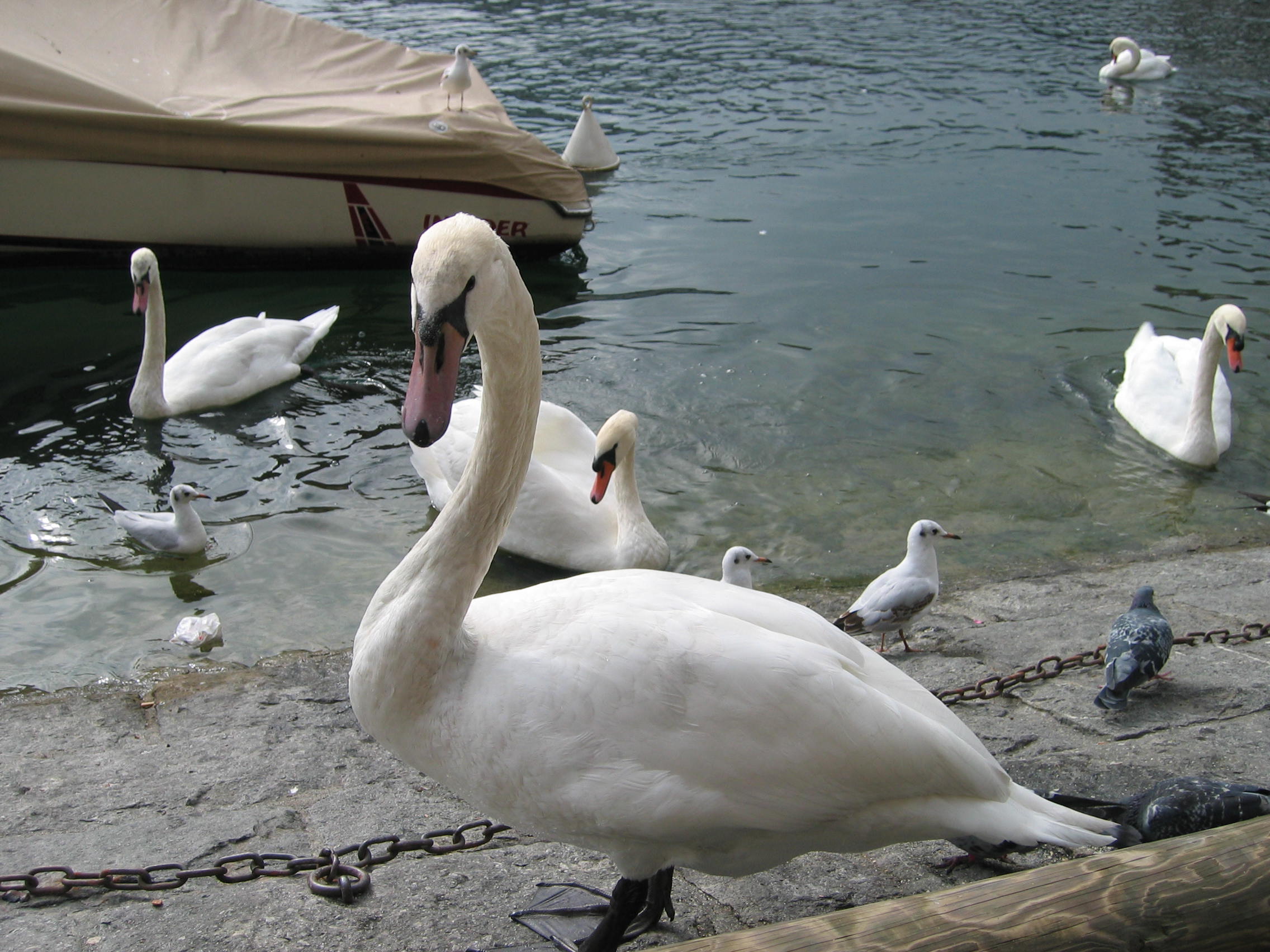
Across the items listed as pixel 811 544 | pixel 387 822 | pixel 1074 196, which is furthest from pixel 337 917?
pixel 1074 196

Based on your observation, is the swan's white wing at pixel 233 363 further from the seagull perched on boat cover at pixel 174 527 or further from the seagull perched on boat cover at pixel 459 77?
the seagull perched on boat cover at pixel 459 77

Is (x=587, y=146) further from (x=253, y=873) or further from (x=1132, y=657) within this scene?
(x=253, y=873)

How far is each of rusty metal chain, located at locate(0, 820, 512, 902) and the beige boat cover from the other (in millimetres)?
7697

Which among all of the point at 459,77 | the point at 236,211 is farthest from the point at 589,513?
the point at 459,77

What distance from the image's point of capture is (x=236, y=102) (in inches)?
386

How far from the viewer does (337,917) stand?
3.02 metres

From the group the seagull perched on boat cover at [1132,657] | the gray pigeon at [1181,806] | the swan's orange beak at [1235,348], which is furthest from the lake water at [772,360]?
the gray pigeon at [1181,806]

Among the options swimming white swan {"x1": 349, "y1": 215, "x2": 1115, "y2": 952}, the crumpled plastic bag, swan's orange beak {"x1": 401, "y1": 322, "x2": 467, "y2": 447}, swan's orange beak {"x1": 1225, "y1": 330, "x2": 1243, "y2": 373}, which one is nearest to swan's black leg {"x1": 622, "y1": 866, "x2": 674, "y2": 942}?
swimming white swan {"x1": 349, "y1": 215, "x2": 1115, "y2": 952}

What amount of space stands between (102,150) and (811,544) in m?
6.78

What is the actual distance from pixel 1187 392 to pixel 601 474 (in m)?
4.43

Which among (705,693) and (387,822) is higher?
(705,693)

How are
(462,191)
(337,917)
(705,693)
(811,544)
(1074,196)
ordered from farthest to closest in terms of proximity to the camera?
1. (1074,196)
2. (462,191)
3. (811,544)
4. (337,917)
5. (705,693)

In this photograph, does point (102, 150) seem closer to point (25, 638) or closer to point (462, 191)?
point (462, 191)

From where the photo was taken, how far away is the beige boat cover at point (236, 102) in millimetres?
9227
